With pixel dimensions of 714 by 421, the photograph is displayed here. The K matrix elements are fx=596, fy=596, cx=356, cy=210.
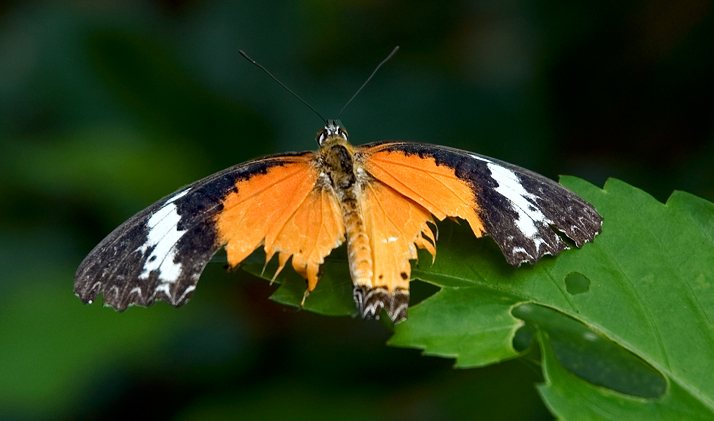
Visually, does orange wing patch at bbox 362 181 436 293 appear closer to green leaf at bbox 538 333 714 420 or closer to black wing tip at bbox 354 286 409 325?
black wing tip at bbox 354 286 409 325

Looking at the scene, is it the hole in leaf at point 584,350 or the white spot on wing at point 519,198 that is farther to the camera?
the white spot on wing at point 519,198

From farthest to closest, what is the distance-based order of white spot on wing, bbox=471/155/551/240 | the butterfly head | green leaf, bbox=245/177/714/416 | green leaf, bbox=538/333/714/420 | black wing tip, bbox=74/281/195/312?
the butterfly head, white spot on wing, bbox=471/155/551/240, black wing tip, bbox=74/281/195/312, green leaf, bbox=245/177/714/416, green leaf, bbox=538/333/714/420

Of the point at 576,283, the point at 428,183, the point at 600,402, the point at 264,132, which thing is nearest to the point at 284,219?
the point at 428,183

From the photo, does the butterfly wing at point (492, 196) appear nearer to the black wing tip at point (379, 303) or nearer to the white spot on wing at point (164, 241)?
the black wing tip at point (379, 303)

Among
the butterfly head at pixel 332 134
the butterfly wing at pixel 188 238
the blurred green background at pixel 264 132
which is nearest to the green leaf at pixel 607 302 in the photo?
the butterfly wing at pixel 188 238

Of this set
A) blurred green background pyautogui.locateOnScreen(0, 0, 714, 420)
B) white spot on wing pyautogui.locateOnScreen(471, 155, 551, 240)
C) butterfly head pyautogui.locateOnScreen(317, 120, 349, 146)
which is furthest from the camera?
blurred green background pyautogui.locateOnScreen(0, 0, 714, 420)

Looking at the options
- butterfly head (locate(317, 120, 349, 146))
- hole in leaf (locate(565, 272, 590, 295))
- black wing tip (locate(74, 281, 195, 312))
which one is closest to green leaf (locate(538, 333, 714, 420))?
hole in leaf (locate(565, 272, 590, 295))

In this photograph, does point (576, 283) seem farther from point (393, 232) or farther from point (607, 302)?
point (393, 232)
